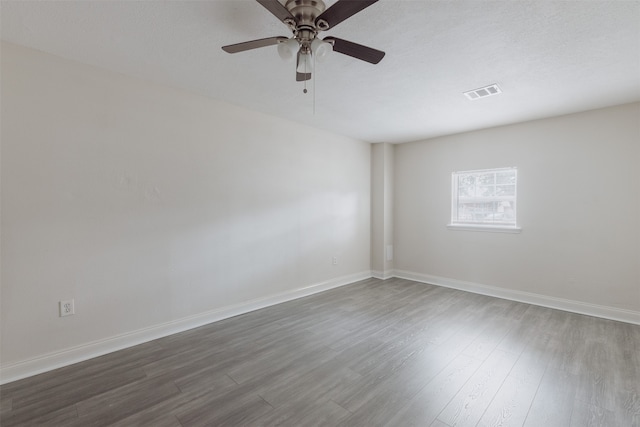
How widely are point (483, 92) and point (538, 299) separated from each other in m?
2.85

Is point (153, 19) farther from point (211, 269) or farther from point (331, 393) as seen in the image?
point (331, 393)

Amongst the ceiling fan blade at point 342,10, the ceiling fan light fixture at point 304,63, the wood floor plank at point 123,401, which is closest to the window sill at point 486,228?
the ceiling fan light fixture at point 304,63

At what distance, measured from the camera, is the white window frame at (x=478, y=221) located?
4047 mm

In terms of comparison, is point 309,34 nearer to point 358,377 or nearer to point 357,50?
point 357,50

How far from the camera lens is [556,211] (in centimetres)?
370

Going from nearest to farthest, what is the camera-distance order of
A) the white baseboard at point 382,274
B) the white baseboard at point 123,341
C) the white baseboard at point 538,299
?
the white baseboard at point 123,341 < the white baseboard at point 538,299 < the white baseboard at point 382,274

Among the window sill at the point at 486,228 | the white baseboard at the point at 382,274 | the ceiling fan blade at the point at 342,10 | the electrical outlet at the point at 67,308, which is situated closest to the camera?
the ceiling fan blade at the point at 342,10

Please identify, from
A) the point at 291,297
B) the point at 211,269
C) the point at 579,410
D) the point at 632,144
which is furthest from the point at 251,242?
the point at 632,144

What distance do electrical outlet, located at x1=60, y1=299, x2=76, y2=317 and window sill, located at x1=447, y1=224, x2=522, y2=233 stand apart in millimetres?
4827

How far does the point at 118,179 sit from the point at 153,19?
143cm

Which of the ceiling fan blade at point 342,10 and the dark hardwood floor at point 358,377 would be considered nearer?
the ceiling fan blade at point 342,10

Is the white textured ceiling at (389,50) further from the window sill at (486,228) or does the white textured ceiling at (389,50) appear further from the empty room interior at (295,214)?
the window sill at (486,228)

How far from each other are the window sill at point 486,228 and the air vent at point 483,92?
2031 mm

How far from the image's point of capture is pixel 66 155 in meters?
2.35
